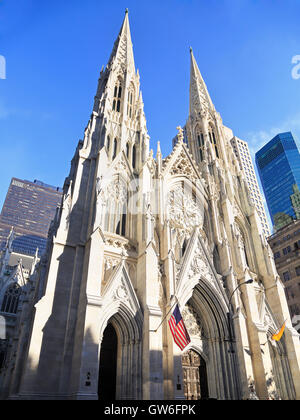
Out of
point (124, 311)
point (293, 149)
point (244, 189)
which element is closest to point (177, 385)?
point (124, 311)

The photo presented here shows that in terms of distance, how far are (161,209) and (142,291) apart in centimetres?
740

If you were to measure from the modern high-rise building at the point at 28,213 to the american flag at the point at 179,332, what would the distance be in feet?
386

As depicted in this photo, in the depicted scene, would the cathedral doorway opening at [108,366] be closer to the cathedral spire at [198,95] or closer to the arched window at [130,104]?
the arched window at [130,104]

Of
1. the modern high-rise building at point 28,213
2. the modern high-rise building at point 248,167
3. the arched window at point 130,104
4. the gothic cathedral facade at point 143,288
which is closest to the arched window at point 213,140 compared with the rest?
the gothic cathedral facade at point 143,288

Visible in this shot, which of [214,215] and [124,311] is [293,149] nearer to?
[214,215]

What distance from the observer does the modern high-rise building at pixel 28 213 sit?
128375 mm

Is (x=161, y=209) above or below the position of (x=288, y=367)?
above

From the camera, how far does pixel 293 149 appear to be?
115 m

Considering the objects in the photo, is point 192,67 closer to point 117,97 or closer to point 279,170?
point 117,97

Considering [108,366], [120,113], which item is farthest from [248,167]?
[108,366]

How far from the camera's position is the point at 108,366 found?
17.5 m

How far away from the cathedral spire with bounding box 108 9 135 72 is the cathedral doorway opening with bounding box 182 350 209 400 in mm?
29341

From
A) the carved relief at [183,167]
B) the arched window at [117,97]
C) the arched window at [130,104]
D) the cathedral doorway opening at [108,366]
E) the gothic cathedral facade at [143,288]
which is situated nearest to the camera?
the gothic cathedral facade at [143,288]
